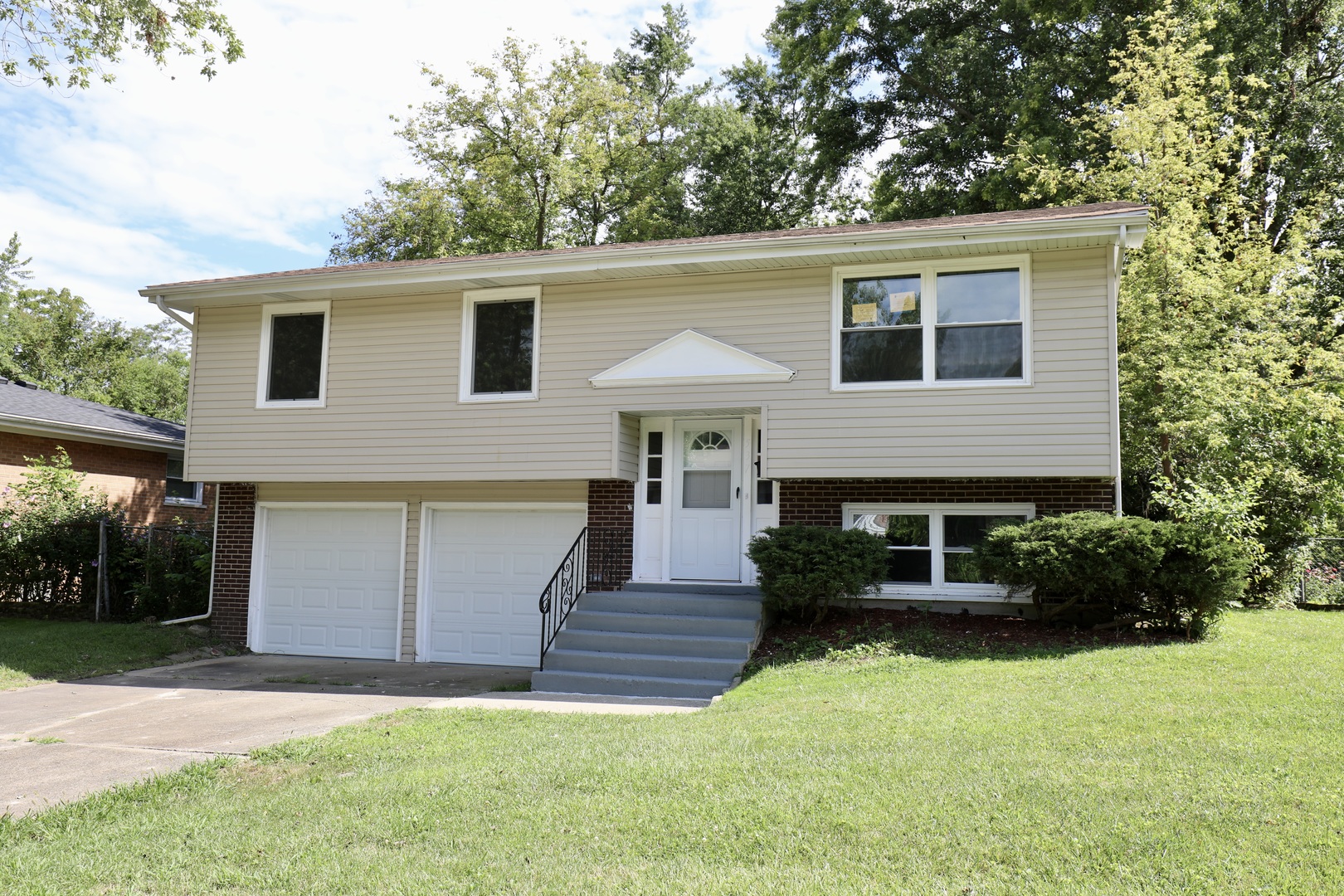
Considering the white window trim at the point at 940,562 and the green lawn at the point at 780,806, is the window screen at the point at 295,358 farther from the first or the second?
the white window trim at the point at 940,562

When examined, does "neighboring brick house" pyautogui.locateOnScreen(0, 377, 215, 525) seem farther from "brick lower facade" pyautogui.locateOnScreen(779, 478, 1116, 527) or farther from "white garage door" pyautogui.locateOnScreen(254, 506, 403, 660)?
"brick lower facade" pyautogui.locateOnScreen(779, 478, 1116, 527)

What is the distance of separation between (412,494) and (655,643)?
15.1 feet

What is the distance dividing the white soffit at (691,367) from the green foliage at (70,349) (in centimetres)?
2786

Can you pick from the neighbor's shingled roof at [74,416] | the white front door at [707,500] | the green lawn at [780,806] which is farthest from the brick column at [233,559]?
the green lawn at [780,806]

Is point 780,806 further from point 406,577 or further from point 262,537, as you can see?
point 262,537

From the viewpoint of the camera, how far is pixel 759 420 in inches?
440

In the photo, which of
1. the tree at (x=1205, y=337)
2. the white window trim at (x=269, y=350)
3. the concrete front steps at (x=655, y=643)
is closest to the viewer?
the concrete front steps at (x=655, y=643)

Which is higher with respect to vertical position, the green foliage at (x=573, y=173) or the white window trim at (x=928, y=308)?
the green foliage at (x=573, y=173)

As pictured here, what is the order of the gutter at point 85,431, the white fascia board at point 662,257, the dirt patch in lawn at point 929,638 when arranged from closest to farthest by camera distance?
the dirt patch in lawn at point 929,638 < the white fascia board at point 662,257 < the gutter at point 85,431

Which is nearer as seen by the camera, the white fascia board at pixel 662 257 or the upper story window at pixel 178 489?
the white fascia board at pixel 662 257

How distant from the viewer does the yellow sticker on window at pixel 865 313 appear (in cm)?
1059

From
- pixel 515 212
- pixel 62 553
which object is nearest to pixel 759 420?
pixel 62 553

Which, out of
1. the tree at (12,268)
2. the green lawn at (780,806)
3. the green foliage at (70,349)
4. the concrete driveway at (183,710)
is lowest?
the concrete driveway at (183,710)

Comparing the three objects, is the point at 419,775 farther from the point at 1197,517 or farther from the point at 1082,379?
the point at 1197,517
